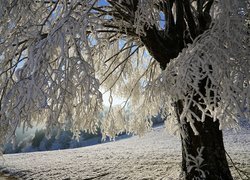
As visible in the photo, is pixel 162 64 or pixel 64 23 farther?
pixel 162 64

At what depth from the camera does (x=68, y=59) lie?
3.04 metres

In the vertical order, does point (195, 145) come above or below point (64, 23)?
below

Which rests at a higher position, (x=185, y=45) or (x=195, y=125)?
(x=185, y=45)

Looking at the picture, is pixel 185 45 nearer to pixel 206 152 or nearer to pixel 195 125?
pixel 195 125

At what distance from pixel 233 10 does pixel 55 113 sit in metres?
1.99

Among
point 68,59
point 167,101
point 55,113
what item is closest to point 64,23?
point 68,59

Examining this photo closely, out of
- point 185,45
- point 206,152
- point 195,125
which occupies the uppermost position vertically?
point 185,45

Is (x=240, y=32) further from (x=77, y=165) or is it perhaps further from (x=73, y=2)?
(x=77, y=165)

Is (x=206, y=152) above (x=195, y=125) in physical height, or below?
below

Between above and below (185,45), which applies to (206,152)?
below

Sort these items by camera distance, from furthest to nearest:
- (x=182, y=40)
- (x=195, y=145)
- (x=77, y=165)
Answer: (x=77, y=165) < (x=182, y=40) < (x=195, y=145)

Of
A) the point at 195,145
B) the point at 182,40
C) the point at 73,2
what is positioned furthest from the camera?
the point at 182,40

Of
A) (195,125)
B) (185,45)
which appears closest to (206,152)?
(195,125)

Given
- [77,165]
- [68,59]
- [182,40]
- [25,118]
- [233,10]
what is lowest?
[77,165]
